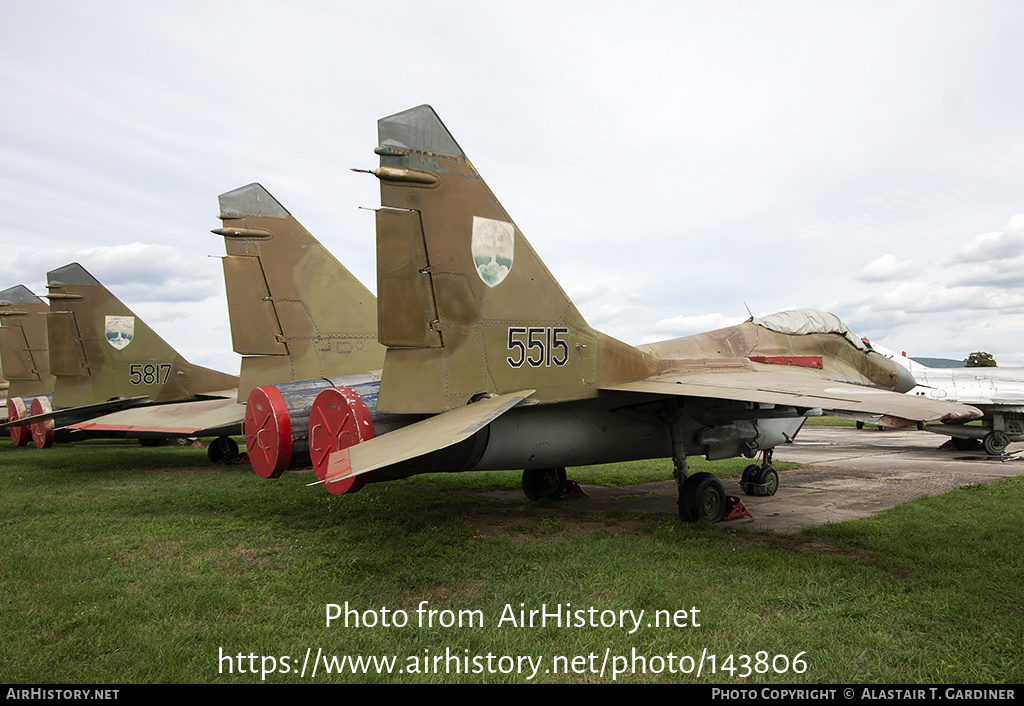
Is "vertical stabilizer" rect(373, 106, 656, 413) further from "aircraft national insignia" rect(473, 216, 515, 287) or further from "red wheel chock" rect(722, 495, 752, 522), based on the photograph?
"red wheel chock" rect(722, 495, 752, 522)

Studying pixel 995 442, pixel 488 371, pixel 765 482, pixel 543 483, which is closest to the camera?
pixel 488 371

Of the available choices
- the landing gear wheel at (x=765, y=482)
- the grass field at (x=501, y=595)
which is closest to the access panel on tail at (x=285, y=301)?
the grass field at (x=501, y=595)

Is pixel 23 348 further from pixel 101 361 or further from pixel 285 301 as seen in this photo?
pixel 285 301

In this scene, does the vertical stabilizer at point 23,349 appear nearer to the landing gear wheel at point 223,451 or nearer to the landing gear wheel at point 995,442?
the landing gear wheel at point 223,451

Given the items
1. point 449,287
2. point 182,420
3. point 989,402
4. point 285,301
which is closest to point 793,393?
point 449,287

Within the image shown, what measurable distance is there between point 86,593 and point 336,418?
254cm

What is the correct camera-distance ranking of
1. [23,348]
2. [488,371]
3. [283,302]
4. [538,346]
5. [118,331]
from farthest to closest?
1. [23,348]
2. [118,331]
3. [283,302]
4. [538,346]
5. [488,371]

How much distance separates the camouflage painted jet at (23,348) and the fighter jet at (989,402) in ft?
91.9

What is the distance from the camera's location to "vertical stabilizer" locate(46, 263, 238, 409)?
15609 millimetres

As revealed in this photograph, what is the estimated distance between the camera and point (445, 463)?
21.3 ft

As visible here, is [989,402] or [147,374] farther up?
[147,374]

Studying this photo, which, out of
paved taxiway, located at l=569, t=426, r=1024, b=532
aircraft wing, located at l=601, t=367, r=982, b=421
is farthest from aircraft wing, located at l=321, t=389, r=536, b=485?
paved taxiway, located at l=569, t=426, r=1024, b=532

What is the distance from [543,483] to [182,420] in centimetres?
780

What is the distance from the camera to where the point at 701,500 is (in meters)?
7.63
